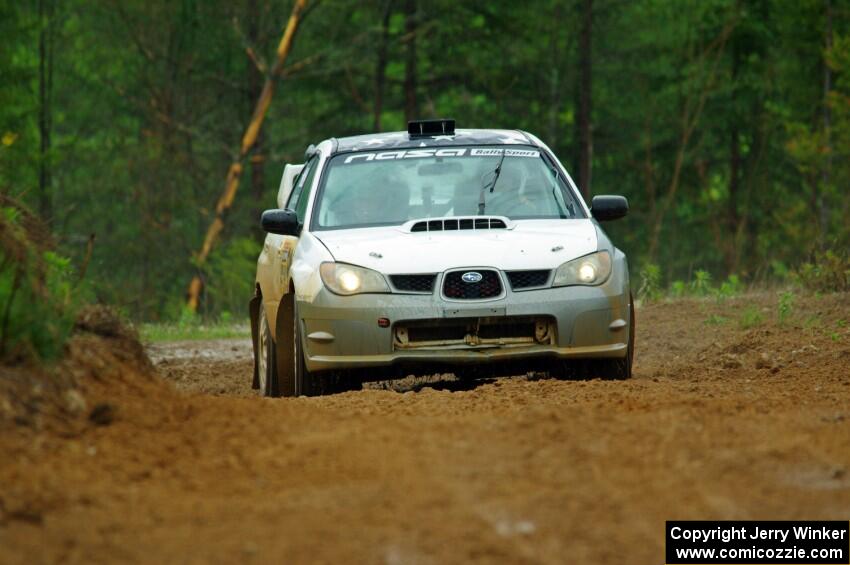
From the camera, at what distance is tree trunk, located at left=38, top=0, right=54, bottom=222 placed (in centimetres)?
3812

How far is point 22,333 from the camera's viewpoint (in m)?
6.88

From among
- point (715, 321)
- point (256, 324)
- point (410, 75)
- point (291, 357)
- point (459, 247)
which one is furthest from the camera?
point (410, 75)

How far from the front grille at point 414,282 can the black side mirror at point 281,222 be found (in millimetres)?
1376

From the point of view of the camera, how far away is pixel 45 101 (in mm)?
39125

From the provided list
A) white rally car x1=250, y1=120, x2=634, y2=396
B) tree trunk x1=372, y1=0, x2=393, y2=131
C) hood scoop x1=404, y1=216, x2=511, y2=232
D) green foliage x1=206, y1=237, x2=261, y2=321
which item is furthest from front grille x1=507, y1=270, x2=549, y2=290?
tree trunk x1=372, y1=0, x2=393, y2=131

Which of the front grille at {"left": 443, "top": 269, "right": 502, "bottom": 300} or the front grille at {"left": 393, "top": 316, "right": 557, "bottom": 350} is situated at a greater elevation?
the front grille at {"left": 443, "top": 269, "right": 502, "bottom": 300}

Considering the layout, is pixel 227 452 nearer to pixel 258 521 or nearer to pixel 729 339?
pixel 258 521

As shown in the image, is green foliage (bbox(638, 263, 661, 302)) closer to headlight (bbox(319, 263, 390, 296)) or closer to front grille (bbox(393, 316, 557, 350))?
front grille (bbox(393, 316, 557, 350))

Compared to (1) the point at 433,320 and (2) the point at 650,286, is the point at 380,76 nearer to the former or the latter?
(2) the point at 650,286

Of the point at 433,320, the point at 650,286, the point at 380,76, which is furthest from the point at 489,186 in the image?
the point at 380,76

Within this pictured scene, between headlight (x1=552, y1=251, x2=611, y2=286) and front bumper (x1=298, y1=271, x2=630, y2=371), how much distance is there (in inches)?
2.1

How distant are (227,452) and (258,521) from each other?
4.02 ft

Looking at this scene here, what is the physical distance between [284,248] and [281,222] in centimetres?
56

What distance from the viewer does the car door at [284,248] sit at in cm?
1099
